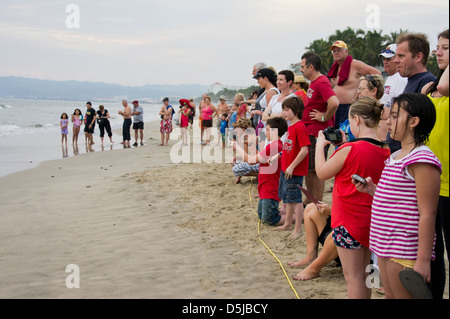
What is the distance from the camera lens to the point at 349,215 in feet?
9.13

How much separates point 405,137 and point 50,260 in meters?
3.91

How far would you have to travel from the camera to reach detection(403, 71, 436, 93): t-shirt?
120 inches

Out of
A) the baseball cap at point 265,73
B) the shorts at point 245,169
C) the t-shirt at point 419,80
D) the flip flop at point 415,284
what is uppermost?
the baseball cap at point 265,73

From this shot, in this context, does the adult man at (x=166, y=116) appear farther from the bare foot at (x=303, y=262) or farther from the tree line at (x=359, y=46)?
the tree line at (x=359, y=46)

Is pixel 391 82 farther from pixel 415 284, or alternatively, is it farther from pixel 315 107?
pixel 415 284

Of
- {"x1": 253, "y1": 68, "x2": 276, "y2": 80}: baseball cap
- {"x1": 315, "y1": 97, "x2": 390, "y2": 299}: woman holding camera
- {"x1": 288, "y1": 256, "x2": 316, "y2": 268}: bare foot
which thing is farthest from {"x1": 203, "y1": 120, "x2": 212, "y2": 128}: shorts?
{"x1": 315, "y1": 97, "x2": 390, "y2": 299}: woman holding camera

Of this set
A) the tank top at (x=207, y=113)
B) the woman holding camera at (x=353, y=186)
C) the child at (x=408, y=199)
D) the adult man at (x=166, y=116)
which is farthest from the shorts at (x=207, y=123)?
the child at (x=408, y=199)

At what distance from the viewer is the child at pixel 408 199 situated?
216 centimetres

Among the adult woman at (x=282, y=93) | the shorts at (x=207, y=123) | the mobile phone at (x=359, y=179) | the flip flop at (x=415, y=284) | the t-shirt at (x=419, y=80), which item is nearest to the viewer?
the flip flop at (x=415, y=284)

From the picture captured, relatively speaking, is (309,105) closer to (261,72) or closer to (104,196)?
(261,72)

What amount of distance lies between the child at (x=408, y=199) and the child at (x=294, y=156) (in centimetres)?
227

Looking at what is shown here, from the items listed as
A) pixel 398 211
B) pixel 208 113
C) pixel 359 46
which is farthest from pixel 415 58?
pixel 359 46

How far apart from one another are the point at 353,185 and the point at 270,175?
8.68 ft
